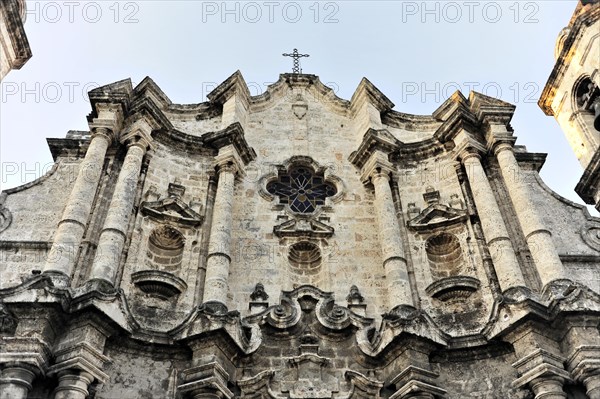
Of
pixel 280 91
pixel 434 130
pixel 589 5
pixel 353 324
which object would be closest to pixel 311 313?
pixel 353 324

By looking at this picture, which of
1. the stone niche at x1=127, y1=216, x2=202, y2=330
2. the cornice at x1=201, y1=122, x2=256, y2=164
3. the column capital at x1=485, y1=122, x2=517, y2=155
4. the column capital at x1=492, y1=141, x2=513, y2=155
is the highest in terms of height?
the cornice at x1=201, y1=122, x2=256, y2=164

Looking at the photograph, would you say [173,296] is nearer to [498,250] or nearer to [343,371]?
[343,371]

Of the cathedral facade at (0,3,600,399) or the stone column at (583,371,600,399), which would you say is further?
the cathedral facade at (0,3,600,399)

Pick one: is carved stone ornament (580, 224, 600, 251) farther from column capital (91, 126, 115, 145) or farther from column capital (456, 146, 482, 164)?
column capital (91, 126, 115, 145)

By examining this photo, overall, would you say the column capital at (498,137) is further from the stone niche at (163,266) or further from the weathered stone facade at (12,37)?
the weathered stone facade at (12,37)

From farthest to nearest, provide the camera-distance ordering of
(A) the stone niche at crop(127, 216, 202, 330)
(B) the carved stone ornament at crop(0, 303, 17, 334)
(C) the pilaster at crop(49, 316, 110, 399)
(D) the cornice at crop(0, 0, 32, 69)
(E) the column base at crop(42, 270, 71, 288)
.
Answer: (D) the cornice at crop(0, 0, 32, 69) → (A) the stone niche at crop(127, 216, 202, 330) → (E) the column base at crop(42, 270, 71, 288) → (B) the carved stone ornament at crop(0, 303, 17, 334) → (C) the pilaster at crop(49, 316, 110, 399)

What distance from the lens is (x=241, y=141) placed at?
1427 centimetres

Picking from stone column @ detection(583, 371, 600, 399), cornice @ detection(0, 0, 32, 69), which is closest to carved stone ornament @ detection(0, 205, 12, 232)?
cornice @ detection(0, 0, 32, 69)

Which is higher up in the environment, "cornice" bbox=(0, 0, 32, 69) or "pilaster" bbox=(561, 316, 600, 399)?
"cornice" bbox=(0, 0, 32, 69)

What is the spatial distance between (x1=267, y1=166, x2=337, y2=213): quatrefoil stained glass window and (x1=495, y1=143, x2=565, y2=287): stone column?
367 cm

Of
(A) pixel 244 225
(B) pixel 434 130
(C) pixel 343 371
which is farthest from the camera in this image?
(B) pixel 434 130

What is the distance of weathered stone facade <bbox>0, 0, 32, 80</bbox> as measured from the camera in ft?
50.7

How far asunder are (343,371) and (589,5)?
10993 mm

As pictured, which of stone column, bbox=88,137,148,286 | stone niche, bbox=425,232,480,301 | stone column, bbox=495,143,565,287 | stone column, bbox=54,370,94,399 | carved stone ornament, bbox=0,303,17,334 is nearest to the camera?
stone column, bbox=54,370,94,399
